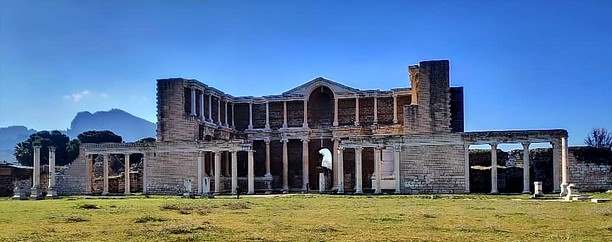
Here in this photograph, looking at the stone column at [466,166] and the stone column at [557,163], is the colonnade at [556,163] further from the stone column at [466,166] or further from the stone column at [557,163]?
the stone column at [466,166]

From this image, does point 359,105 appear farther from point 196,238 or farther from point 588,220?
point 196,238

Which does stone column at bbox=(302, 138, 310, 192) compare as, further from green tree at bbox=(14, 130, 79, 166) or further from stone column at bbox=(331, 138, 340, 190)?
green tree at bbox=(14, 130, 79, 166)

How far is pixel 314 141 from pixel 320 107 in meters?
3.95

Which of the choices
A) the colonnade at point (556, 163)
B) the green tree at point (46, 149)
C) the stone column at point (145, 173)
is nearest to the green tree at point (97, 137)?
the green tree at point (46, 149)

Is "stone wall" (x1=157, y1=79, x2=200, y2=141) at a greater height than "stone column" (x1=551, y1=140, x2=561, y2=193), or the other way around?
"stone wall" (x1=157, y1=79, x2=200, y2=141)

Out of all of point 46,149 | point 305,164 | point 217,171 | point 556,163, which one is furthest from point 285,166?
point 46,149

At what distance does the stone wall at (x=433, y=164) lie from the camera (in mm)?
57438

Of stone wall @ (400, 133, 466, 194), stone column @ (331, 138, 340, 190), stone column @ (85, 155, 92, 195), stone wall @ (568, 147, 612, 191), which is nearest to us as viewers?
stone wall @ (568, 147, 612, 191)

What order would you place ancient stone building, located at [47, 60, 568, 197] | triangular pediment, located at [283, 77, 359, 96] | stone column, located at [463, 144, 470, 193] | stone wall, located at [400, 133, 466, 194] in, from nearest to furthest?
stone column, located at [463, 144, 470, 193], stone wall, located at [400, 133, 466, 194], ancient stone building, located at [47, 60, 568, 197], triangular pediment, located at [283, 77, 359, 96]

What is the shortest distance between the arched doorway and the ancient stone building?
4.1 inches

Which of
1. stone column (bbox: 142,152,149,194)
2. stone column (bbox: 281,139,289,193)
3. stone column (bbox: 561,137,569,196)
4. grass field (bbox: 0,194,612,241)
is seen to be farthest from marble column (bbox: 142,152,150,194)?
stone column (bbox: 561,137,569,196)

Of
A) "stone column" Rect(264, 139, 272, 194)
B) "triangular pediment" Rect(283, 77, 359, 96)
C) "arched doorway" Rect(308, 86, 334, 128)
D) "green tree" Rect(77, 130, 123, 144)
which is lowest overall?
"stone column" Rect(264, 139, 272, 194)

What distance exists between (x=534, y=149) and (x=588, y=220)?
40830 millimetres

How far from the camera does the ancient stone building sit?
5781 centimetres
